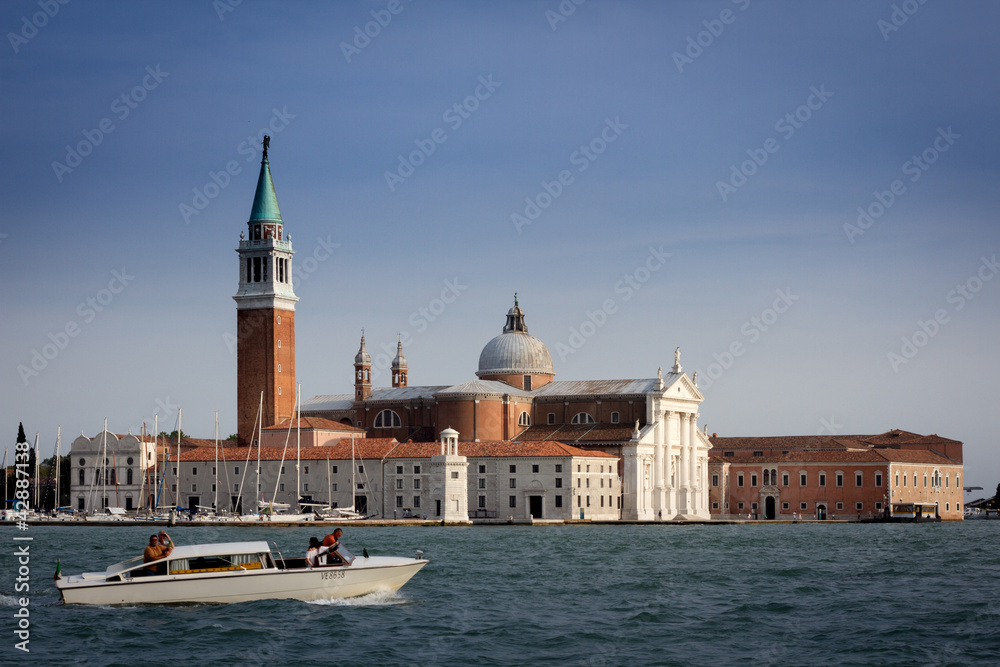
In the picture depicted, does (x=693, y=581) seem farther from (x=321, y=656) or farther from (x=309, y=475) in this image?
(x=309, y=475)

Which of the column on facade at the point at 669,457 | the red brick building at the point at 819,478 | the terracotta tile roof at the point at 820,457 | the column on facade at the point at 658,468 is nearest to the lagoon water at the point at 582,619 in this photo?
the column on facade at the point at 658,468

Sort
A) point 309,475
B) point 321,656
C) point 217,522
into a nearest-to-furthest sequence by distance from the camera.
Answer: point 321,656, point 217,522, point 309,475

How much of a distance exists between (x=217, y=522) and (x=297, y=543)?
1957cm

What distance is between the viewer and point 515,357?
8525 centimetres

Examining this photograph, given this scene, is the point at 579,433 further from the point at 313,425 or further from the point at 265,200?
the point at 265,200

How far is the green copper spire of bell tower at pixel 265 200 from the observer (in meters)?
83.4

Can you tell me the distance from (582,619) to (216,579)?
623 cm

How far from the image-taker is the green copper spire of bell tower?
8338 centimetres

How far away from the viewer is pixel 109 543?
164 feet

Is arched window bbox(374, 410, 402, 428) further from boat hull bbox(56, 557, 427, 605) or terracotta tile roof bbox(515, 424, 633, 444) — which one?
boat hull bbox(56, 557, 427, 605)

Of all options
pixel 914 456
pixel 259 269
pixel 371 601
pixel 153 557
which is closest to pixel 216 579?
pixel 153 557

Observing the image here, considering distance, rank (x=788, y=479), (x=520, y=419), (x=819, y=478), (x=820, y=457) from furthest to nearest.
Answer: (x=788, y=479) → (x=820, y=457) → (x=819, y=478) → (x=520, y=419)

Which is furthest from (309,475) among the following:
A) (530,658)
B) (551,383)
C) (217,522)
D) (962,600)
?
(530,658)

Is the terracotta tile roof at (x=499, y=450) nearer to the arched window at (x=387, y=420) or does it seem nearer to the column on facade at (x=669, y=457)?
the column on facade at (x=669, y=457)
